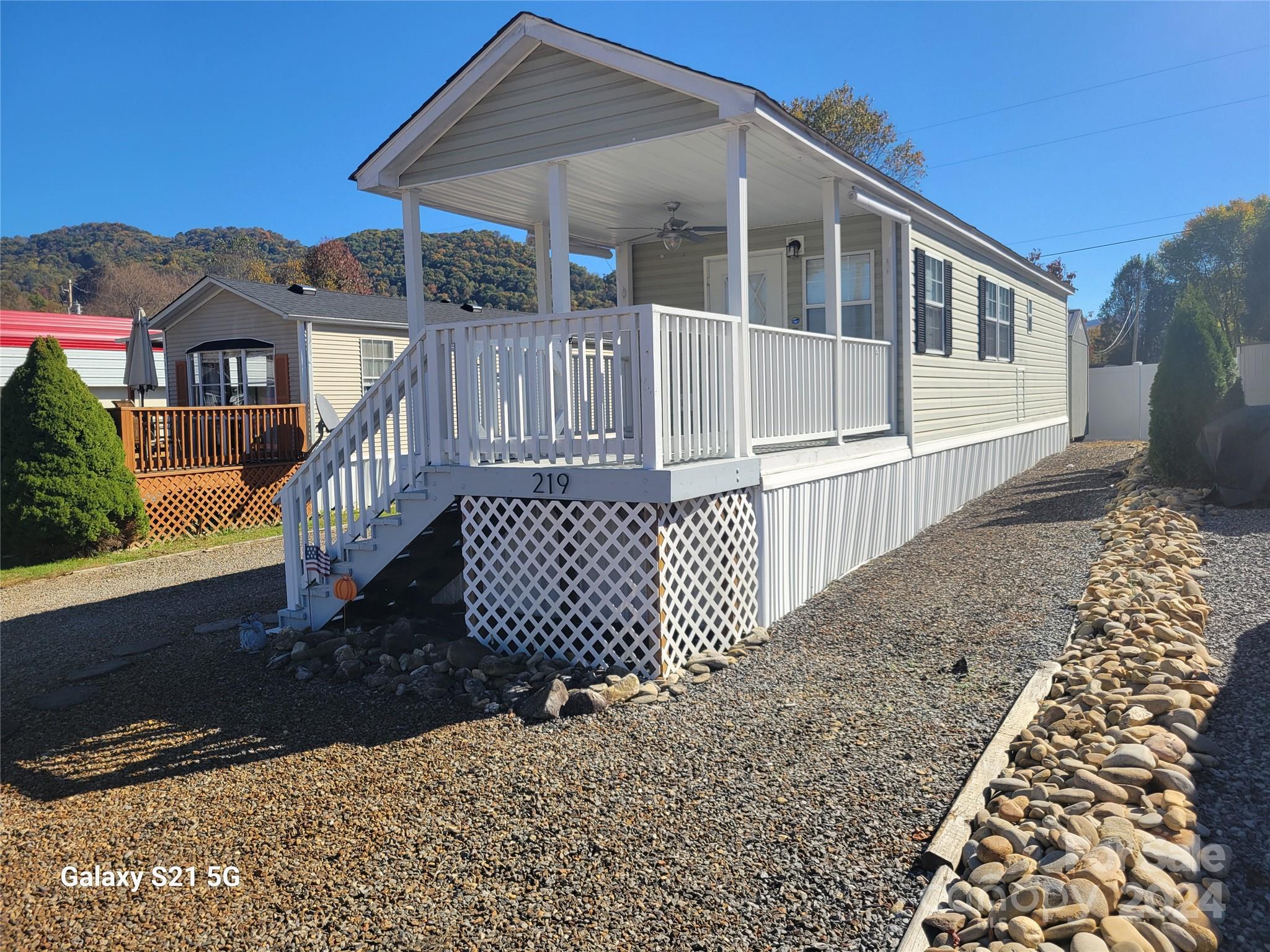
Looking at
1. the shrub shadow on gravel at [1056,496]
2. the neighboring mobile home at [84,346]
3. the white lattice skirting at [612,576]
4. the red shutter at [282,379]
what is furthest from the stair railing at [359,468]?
the neighboring mobile home at [84,346]

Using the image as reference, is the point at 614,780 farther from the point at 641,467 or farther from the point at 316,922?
the point at 641,467

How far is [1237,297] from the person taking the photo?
4628 centimetres

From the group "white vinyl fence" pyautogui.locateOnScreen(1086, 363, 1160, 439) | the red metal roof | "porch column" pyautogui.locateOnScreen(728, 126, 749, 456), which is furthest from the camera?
"white vinyl fence" pyautogui.locateOnScreen(1086, 363, 1160, 439)

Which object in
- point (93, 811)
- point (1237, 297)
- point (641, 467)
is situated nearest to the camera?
point (93, 811)

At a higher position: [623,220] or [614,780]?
[623,220]

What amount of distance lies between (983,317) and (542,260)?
6596mm

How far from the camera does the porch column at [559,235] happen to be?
6.89 meters

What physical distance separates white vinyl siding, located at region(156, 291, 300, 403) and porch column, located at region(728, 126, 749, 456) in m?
13.8

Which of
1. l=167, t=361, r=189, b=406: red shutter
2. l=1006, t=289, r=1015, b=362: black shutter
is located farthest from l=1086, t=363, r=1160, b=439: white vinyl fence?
l=167, t=361, r=189, b=406: red shutter

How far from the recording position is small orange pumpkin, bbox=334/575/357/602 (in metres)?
6.38

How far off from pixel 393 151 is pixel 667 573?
4347 millimetres

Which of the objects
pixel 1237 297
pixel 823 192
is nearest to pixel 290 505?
pixel 823 192

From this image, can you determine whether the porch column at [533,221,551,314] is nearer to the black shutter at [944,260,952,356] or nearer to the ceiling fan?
the ceiling fan

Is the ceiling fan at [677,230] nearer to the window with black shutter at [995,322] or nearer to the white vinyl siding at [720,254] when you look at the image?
the white vinyl siding at [720,254]
